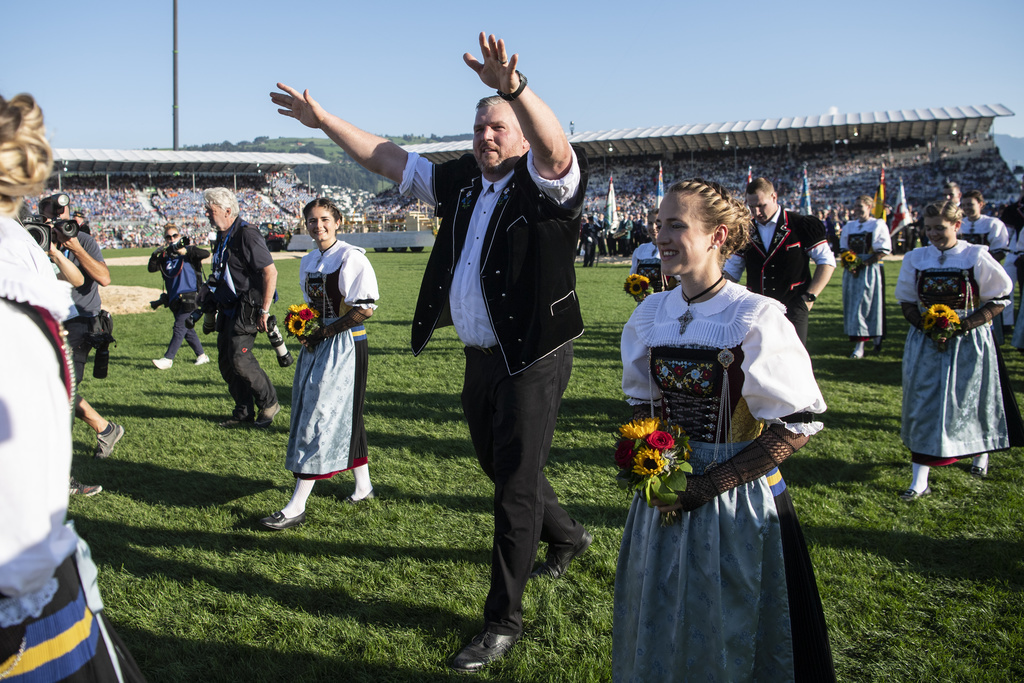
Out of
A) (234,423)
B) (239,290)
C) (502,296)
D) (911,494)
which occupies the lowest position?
(234,423)

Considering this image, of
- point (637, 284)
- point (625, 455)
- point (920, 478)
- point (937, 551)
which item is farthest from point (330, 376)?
point (920, 478)

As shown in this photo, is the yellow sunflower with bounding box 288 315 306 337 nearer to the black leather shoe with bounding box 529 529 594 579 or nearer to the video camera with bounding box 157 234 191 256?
the black leather shoe with bounding box 529 529 594 579

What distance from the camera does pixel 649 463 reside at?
7.61 ft

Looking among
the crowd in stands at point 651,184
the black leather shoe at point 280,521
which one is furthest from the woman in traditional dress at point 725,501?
the crowd in stands at point 651,184

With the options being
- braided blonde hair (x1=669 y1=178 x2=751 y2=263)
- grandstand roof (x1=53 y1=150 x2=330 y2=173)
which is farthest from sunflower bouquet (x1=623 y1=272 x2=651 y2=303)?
grandstand roof (x1=53 y1=150 x2=330 y2=173)

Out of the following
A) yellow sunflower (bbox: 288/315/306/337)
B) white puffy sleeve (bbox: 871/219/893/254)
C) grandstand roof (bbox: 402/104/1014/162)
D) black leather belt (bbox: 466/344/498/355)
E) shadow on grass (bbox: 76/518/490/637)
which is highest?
grandstand roof (bbox: 402/104/1014/162)

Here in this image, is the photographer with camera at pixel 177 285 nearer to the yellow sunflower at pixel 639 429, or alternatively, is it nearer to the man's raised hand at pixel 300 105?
the man's raised hand at pixel 300 105

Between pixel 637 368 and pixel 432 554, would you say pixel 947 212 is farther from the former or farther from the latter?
pixel 432 554

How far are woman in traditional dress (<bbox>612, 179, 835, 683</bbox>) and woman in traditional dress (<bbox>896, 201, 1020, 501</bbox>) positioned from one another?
3.25 m

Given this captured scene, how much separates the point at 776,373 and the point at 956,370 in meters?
3.82

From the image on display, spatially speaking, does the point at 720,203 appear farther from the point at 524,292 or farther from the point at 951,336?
the point at 951,336

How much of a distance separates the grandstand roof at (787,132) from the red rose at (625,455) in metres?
55.1

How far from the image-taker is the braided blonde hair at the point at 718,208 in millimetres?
2443

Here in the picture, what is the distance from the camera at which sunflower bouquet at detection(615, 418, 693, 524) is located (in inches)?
91.0
